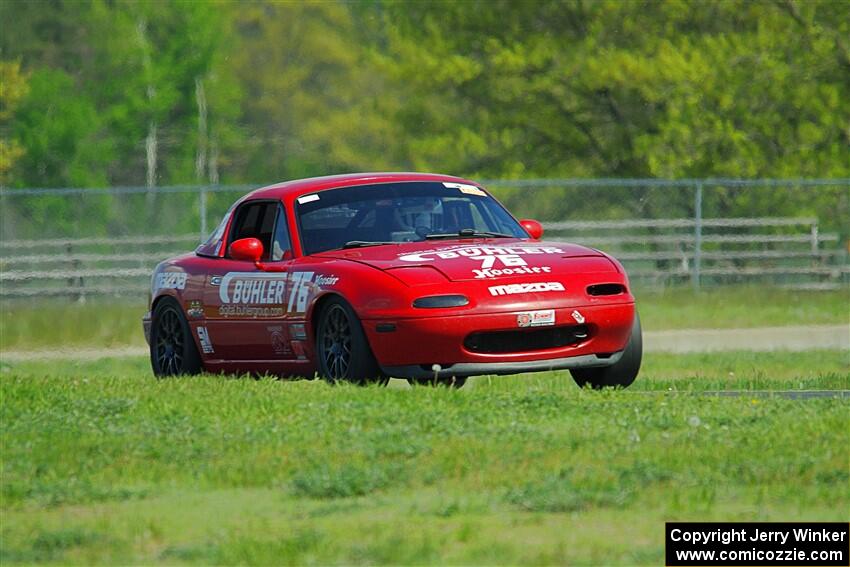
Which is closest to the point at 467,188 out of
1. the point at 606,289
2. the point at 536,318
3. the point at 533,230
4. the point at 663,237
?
the point at 533,230

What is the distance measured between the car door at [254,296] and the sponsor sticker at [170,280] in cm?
40

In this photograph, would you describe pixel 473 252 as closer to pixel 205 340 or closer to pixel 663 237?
pixel 205 340

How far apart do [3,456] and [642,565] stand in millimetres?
3732

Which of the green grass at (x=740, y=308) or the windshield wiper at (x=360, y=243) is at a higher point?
the windshield wiper at (x=360, y=243)

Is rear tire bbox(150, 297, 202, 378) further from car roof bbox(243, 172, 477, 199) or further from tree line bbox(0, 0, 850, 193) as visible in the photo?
tree line bbox(0, 0, 850, 193)

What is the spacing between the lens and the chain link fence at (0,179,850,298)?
1036 inches

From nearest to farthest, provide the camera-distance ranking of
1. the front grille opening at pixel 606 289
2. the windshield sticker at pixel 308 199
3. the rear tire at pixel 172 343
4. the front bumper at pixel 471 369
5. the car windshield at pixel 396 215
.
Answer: the front bumper at pixel 471 369
the front grille opening at pixel 606 289
the car windshield at pixel 396 215
the windshield sticker at pixel 308 199
the rear tire at pixel 172 343

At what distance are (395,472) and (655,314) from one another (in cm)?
1692

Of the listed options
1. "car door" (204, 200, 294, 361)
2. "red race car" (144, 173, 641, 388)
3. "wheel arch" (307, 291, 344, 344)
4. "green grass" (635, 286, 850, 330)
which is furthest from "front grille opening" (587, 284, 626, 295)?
"green grass" (635, 286, 850, 330)

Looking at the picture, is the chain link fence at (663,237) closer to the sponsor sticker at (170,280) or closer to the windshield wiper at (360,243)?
the sponsor sticker at (170,280)

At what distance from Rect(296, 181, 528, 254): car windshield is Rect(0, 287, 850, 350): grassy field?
10559 millimetres

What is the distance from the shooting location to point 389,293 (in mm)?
10875

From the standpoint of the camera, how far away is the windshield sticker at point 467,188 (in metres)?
12.7

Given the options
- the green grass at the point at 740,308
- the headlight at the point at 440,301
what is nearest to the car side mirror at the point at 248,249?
the headlight at the point at 440,301
